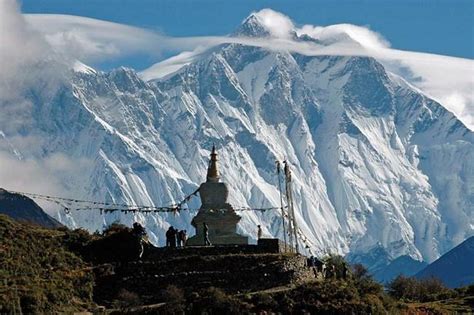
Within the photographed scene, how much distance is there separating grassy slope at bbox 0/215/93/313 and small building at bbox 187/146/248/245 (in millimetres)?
12076

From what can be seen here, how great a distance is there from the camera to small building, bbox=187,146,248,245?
106375 mm

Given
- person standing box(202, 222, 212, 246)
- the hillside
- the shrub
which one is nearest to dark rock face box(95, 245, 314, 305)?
the hillside

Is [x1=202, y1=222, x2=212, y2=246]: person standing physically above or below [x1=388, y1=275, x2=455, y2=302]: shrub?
above

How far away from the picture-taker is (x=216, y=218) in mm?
108875

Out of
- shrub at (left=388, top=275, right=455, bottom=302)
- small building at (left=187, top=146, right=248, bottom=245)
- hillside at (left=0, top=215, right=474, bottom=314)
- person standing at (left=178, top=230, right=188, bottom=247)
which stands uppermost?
small building at (left=187, top=146, right=248, bottom=245)

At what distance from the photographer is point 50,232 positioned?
97562mm

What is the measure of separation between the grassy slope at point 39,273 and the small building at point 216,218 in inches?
475

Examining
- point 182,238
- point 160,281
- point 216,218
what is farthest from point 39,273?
point 216,218

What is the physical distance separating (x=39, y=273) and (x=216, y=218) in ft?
71.2

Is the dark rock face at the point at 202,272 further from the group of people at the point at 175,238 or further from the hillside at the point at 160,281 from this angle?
the group of people at the point at 175,238

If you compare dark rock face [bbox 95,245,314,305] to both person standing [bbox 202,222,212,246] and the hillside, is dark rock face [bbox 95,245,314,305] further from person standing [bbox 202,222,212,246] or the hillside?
person standing [bbox 202,222,212,246]

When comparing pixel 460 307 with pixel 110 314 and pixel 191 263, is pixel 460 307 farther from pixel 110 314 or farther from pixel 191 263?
pixel 110 314

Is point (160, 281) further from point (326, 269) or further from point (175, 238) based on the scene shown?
point (326, 269)

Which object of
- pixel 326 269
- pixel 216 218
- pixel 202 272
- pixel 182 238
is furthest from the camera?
pixel 216 218
